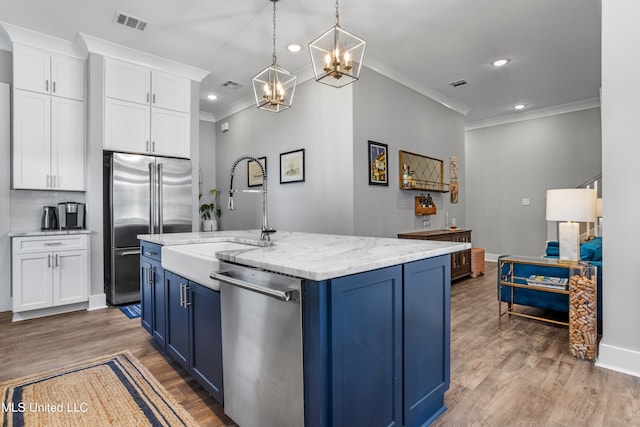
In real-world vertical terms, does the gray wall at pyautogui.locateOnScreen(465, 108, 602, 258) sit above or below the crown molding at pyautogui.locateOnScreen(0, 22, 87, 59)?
below

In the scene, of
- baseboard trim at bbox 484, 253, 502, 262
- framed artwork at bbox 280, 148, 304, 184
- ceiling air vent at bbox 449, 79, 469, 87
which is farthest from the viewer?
baseboard trim at bbox 484, 253, 502, 262

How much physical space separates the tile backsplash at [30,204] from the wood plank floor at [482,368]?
97 cm

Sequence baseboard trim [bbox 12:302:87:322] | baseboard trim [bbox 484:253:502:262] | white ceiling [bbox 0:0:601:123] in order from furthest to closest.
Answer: baseboard trim [bbox 484:253:502:262] < baseboard trim [bbox 12:302:87:322] < white ceiling [bbox 0:0:601:123]

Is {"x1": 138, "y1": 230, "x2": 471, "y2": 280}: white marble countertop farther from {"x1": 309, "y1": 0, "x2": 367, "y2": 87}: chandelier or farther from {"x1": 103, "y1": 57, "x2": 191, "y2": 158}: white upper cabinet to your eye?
{"x1": 103, "y1": 57, "x2": 191, "y2": 158}: white upper cabinet

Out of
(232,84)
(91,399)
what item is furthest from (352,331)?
(232,84)

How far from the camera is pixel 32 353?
261cm

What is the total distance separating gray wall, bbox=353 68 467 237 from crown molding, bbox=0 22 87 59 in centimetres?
318

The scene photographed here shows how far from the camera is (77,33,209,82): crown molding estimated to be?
144 inches

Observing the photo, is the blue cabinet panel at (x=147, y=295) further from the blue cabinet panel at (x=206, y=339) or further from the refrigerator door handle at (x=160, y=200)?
the refrigerator door handle at (x=160, y=200)

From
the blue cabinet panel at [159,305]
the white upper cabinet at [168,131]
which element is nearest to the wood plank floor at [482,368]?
the blue cabinet panel at [159,305]

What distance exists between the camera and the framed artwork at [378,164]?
4.18 m

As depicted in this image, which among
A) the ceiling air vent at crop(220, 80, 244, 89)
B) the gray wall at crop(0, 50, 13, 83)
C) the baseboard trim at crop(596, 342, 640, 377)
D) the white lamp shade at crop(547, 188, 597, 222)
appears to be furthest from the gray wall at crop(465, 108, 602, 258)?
the gray wall at crop(0, 50, 13, 83)

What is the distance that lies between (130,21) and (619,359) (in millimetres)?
4962

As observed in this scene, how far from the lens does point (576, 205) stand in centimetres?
284
